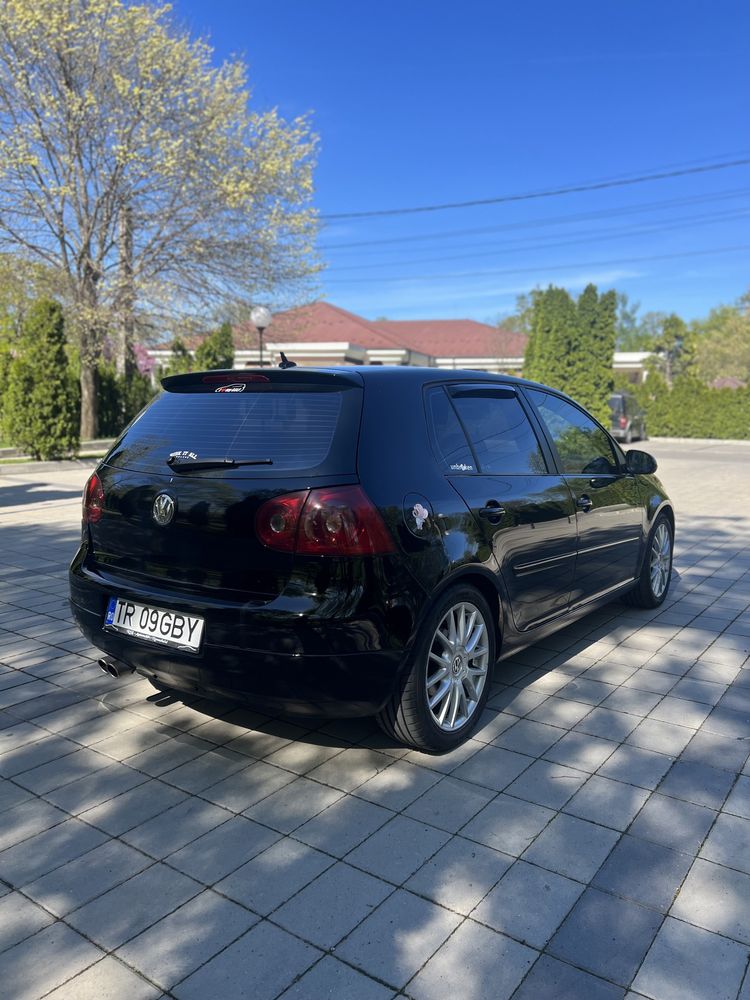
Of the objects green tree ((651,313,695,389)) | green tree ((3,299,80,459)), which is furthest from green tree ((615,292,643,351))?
green tree ((3,299,80,459))

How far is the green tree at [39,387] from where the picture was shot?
1606 centimetres

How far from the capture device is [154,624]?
10.4 ft

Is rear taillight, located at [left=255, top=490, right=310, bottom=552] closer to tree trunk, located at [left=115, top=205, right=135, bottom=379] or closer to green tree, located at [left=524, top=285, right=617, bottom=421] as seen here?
tree trunk, located at [left=115, top=205, right=135, bottom=379]

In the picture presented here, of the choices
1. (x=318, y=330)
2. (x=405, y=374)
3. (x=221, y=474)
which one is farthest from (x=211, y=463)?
(x=318, y=330)

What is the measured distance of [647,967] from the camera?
211 centimetres

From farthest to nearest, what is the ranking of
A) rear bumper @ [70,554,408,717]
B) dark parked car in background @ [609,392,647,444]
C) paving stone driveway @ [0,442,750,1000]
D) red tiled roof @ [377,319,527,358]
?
red tiled roof @ [377,319,527,358]
dark parked car in background @ [609,392,647,444]
rear bumper @ [70,554,408,717]
paving stone driveway @ [0,442,750,1000]

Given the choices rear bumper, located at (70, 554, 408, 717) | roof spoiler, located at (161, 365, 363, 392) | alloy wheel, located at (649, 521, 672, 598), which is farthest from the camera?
alloy wheel, located at (649, 521, 672, 598)

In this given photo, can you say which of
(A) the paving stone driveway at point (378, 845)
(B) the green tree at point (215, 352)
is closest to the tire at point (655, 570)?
(A) the paving stone driveway at point (378, 845)

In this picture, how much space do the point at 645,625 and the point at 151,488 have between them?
3.64 m

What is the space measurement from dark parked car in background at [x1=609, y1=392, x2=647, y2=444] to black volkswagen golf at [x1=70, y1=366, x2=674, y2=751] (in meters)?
24.3

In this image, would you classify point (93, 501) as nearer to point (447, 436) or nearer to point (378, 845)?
point (447, 436)

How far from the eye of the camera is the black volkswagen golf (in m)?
2.85

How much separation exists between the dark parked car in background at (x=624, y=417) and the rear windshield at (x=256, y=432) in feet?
81.5

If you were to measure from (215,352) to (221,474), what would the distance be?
77.3ft
